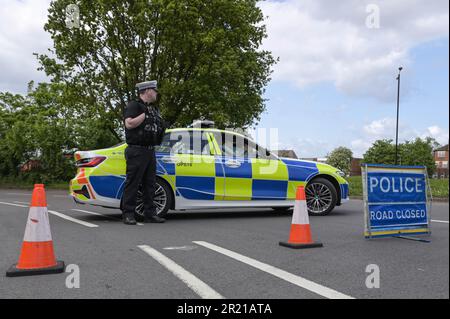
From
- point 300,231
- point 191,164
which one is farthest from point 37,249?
point 191,164

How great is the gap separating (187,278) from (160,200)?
3.77 metres

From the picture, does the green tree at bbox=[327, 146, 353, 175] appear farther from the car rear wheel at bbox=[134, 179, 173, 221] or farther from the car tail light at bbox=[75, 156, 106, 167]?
the car tail light at bbox=[75, 156, 106, 167]

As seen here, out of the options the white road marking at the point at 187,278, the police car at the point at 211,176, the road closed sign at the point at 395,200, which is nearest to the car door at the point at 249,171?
the police car at the point at 211,176

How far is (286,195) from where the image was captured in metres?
7.73

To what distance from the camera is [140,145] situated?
6.61m

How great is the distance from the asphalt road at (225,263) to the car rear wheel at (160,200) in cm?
62

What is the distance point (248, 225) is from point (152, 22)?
1503cm

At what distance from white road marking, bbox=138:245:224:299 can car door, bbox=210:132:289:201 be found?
3193 millimetres

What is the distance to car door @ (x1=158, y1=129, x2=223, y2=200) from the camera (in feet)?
23.5

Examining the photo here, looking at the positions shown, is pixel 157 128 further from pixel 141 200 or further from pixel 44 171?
pixel 44 171

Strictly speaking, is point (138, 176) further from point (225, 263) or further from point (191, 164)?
Result: point (225, 263)

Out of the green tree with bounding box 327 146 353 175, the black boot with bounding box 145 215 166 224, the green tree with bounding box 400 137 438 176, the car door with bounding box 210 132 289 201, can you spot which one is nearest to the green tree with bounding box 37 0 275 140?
the car door with bounding box 210 132 289 201

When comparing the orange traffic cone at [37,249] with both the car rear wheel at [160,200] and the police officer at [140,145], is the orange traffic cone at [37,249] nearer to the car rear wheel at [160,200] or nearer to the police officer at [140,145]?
the police officer at [140,145]
